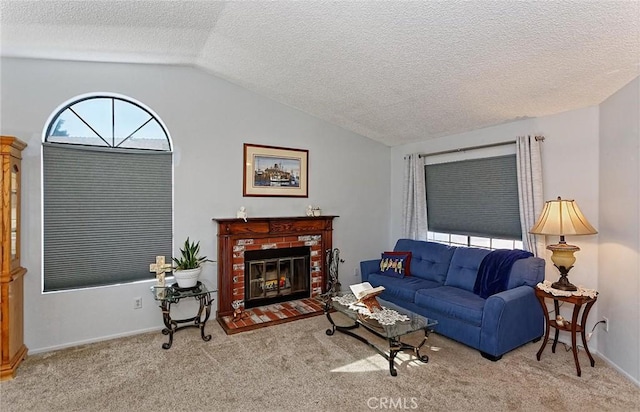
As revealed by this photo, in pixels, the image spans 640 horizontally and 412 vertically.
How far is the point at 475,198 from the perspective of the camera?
4.23m

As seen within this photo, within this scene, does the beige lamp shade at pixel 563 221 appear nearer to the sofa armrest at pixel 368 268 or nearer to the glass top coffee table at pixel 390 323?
the glass top coffee table at pixel 390 323

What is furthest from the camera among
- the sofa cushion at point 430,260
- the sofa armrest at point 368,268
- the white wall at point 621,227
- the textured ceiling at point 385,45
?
the sofa armrest at point 368,268

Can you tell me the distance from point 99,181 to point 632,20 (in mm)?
4635

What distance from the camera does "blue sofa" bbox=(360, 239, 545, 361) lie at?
2867 mm

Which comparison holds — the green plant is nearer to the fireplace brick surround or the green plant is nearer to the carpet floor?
the fireplace brick surround

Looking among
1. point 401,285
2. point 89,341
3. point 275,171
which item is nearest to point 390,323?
point 401,285

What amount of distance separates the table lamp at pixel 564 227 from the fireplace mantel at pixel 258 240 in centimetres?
267

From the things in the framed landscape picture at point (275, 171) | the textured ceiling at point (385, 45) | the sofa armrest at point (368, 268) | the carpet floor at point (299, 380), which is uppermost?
the textured ceiling at point (385, 45)

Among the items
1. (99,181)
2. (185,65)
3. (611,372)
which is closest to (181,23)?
(185,65)

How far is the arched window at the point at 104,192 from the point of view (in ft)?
10.5

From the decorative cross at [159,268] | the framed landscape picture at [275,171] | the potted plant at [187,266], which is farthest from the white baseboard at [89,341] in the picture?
the framed landscape picture at [275,171]

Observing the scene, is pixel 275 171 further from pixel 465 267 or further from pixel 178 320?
pixel 465 267

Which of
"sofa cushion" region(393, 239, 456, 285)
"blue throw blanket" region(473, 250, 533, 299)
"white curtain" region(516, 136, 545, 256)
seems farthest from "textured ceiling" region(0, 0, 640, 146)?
"sofa cushion" region(393, 239, 456, 285)

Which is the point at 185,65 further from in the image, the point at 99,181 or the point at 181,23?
the point at 99,181
